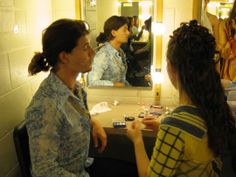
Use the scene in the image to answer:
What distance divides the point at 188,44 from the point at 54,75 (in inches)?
20.8

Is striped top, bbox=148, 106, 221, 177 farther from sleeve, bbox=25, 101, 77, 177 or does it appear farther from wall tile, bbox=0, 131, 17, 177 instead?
wall tile, bbox=0, 131, 17, 177

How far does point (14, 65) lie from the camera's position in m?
1.36

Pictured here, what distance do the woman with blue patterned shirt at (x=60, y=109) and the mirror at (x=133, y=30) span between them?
61cm

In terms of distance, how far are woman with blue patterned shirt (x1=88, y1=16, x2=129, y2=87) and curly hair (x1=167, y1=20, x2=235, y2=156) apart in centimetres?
91

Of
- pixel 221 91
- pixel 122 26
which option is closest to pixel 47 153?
pixel 221 91

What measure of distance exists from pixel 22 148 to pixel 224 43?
122 centimetres

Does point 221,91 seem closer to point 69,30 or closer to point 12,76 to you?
point 69,30

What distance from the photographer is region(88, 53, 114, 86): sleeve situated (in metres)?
1.82

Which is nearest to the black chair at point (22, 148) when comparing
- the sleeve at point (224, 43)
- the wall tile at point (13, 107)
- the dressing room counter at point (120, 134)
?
the wall tile at point (13, 107)

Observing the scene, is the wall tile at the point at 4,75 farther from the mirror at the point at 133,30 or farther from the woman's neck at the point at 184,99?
the woman's neck at the point at 184,99

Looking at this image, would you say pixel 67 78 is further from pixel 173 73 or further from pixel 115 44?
pixel 115 44

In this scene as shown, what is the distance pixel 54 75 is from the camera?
1.09m

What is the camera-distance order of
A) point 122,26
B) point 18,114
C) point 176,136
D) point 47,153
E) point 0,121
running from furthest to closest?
point 122,26
point 18,114
point 0,121
point 47,153
point 176,136

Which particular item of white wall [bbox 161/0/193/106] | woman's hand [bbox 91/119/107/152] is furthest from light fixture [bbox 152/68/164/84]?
woman's hand [bbox 91/119/107/152]
